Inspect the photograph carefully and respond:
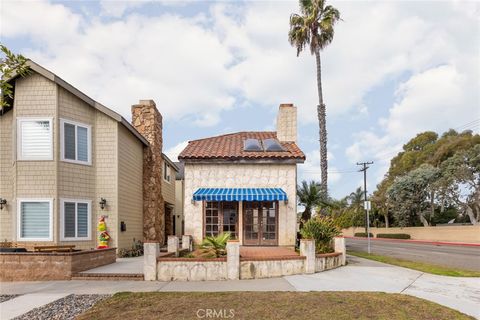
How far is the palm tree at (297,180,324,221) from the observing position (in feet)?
65.8

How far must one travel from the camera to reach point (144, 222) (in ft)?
72.9

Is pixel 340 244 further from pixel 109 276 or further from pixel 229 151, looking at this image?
pixel 109 276

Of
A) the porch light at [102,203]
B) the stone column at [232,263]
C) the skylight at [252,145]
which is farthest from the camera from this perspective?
the skylight at [252,145]

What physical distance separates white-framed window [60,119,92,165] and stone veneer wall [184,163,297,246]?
5036 millimetres

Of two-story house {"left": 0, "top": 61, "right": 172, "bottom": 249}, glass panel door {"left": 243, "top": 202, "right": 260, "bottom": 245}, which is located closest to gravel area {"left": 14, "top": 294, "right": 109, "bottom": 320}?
two-story house {"left": 0, "top": 61, "right": 172, "bottom": 249}

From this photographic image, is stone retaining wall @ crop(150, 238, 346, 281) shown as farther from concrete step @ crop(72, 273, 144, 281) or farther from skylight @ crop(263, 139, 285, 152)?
skylight @ crop(263, 139, 285, 152)

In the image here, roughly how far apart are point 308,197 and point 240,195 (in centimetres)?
438

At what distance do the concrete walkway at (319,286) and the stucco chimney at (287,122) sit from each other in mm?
10330

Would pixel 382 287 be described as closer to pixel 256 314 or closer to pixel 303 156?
pixel 256 314

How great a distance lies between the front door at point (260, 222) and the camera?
19172mm

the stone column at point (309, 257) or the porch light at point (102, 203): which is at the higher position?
the porch light at point (102, 203)

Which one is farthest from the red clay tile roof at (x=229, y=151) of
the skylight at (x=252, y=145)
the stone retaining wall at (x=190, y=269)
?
the stone retaining wall at (x=190, y=269)

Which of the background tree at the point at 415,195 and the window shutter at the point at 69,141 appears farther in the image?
the background tree at the point at 415,195

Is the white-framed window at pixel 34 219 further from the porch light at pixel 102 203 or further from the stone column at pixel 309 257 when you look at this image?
the stone column at pixel 309 257
